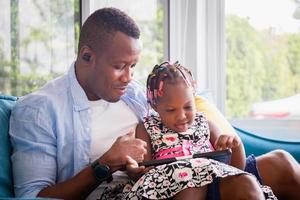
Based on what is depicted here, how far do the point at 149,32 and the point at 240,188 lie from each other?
1382mm

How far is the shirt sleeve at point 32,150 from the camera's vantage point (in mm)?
1496

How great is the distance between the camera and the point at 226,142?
1.58 meters

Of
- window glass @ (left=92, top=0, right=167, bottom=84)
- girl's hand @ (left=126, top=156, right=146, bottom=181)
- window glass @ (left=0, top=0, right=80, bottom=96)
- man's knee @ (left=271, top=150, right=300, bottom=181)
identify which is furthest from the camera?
window glass @ (left=92, top=0, right=167, bottom=84)

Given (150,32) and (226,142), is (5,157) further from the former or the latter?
(150,32)

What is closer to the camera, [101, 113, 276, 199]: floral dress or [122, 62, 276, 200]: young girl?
[101, 113, 276, 199]: floral dress

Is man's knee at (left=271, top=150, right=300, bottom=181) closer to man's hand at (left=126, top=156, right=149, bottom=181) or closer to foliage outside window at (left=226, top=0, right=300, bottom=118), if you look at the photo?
man's hand at (left=126, top=156, right=149, bottom=181)

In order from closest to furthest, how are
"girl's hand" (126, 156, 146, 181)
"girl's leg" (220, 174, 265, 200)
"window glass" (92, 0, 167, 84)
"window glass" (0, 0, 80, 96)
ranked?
"girl's leg" (220, 174, 265, 200)
"girl's hand" (126, 156, 146, 181)
"window glass" (0, 0, 80, 96)
"window glass" (92, 0, 167, 84)

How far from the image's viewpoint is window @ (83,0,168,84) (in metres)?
2.55

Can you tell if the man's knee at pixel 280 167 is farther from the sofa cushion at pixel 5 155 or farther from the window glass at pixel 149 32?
the window glass at pixel 149 32

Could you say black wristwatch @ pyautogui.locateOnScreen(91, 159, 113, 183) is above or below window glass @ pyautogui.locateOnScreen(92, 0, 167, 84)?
below

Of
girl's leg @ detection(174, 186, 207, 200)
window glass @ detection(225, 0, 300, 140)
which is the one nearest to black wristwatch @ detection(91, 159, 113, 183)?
girl's leg @ detection(174, 186, 207, 200)

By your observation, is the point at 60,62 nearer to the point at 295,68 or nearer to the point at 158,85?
the point at 158,85

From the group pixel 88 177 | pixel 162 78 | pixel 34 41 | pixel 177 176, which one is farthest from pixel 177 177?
pixel 34 41

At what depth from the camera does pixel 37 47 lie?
2.34 metres
